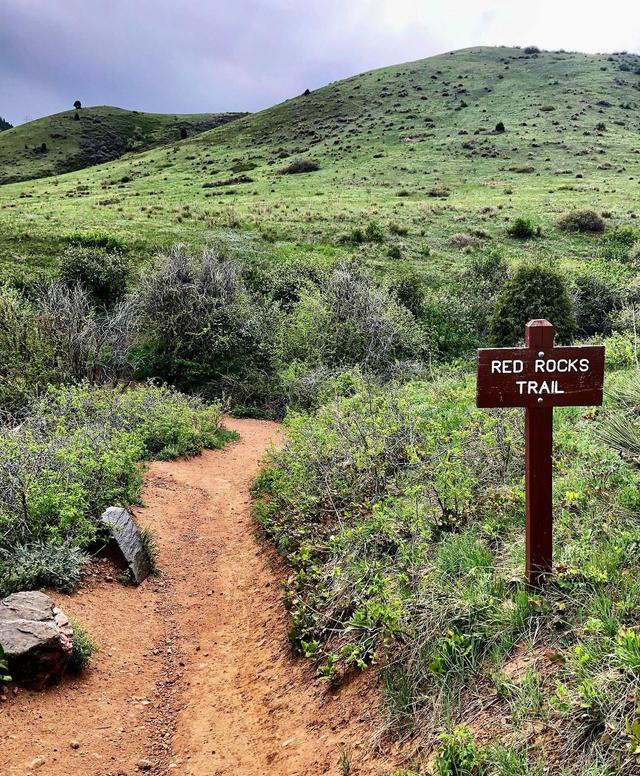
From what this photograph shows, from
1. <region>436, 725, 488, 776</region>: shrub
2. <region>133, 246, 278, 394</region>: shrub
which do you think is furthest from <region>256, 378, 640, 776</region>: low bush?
<region>133, 246, 278, 394</region>: shrub

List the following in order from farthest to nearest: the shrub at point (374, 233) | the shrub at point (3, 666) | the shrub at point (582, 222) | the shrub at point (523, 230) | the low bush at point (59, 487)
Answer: the shrub at point (582, 222) → the shrub at point (523, 230) → the shrub at point (374, 233) → the low bush at point (59, 487) → the shrub at point (3, 666)

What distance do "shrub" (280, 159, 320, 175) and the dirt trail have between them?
44.6m

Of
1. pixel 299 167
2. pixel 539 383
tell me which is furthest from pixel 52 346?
pixel 299 167

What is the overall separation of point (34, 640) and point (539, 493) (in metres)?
3.82

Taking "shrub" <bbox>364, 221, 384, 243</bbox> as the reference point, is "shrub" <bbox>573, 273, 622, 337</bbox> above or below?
below

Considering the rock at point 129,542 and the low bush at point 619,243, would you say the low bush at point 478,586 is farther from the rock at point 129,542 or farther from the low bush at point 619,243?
the low bush at point 619,243

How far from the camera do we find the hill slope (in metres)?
27.9

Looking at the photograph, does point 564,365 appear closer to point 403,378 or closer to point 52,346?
point 403,378

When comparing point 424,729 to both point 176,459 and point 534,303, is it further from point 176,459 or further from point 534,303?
point 534,303

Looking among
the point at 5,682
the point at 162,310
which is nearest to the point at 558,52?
the point at 162,310

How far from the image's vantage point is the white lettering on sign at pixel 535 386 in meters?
3.45

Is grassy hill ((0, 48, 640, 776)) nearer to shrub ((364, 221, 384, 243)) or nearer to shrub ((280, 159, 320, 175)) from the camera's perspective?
shrub ((364, 221, 384, 243))

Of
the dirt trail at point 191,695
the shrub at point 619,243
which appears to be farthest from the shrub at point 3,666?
the shrub at point 619,243

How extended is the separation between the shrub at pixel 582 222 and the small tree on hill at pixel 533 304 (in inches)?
567
